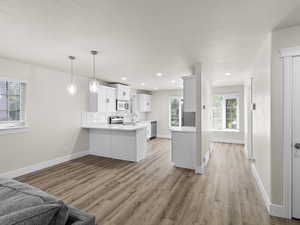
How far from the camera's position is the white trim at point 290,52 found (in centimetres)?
193

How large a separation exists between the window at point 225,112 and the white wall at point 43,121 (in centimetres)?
547

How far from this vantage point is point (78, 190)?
2.71 metres

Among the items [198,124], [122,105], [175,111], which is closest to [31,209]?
[198,124]

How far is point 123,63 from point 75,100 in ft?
6.80

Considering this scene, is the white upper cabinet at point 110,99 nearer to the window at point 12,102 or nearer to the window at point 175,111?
the window at point 12,102

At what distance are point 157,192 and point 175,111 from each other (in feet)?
17.9

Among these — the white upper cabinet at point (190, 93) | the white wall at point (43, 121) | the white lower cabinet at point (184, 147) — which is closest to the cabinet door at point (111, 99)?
the white wall at point (43, 121)

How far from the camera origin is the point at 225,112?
661cm

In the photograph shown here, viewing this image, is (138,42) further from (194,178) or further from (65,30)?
(194,178)

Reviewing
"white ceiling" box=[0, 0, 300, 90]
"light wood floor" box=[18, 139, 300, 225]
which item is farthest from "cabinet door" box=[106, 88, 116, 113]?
"white ceiling" box=[0, 0, 300, 90]

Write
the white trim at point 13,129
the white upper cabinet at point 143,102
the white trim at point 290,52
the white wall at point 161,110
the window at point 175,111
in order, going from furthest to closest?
the white wall at point 161,110 < the window at point 175,111 < the white upper cabinet at point 143,102 < the white trim at point 13,129 < the white trim at point 290,52

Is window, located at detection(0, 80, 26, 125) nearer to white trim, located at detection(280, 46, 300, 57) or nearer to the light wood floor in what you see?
the light wood floor

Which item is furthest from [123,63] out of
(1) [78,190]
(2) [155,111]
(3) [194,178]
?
(2) [155,111]

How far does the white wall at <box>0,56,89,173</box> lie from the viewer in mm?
3248
